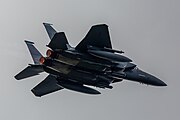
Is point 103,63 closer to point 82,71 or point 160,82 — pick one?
point 82,71

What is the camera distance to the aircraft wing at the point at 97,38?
131 ft

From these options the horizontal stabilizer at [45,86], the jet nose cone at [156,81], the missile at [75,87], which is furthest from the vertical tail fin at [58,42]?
the jet nose cone at [156,81]

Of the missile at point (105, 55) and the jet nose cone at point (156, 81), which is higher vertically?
the missile at point (105, 55)

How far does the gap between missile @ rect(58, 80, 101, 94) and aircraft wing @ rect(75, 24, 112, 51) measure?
4.54m

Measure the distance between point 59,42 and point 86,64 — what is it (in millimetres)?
3753

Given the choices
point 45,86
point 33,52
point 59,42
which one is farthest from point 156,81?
point 33,52

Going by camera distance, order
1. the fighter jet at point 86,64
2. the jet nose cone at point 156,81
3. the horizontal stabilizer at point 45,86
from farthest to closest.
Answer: the horizontal stabilizer at point 45,86
the jet nose cone at point 156,81
the fighter jet at point 86,64

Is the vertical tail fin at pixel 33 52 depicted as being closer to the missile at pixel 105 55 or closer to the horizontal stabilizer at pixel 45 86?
the horizontal stabilizer at pixel 45 86

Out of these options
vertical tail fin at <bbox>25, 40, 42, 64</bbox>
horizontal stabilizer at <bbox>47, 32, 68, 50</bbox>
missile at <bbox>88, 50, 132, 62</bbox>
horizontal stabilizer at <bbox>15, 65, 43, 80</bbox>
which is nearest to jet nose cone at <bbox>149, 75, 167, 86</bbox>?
missile at <bbox>88, 50, 132, 62</bbox>

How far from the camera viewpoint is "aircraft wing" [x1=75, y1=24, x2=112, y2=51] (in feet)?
131

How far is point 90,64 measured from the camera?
42281mm

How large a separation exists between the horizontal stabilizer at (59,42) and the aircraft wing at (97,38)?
5.56ft

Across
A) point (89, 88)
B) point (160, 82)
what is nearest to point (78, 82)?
point (89, 88)

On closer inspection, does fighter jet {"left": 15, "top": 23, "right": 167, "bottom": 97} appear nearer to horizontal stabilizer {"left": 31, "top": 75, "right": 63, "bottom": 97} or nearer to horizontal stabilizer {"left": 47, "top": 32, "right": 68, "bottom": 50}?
horizontal stabilizer {"left": 47, "top": 32, "right": 68, "bottom": 50}
